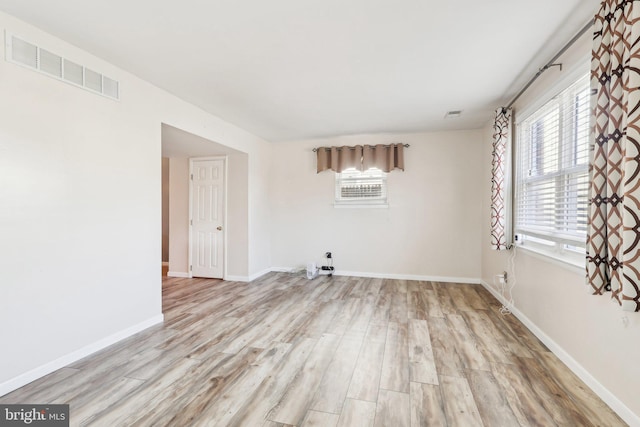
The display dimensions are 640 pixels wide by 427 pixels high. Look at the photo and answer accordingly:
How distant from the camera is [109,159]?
2531 millimetres

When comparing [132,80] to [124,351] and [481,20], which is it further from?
[481,20]

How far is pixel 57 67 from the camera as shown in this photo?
7.13 ft

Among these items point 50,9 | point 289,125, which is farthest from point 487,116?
point 50,9

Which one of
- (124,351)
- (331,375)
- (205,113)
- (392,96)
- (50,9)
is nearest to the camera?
(50,9)

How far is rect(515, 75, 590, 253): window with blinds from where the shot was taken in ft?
6.97

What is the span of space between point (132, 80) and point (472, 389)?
151 inches

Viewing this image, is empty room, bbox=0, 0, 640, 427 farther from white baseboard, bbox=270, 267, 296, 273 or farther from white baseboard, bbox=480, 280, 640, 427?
white baseboard, bbox=270, 267, 296, 273

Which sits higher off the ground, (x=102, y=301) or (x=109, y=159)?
(x=109, y=159)

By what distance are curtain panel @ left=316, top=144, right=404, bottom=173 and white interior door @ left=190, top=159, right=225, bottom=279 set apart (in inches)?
71.1

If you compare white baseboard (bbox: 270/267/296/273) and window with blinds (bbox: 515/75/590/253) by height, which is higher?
window with blinds (bbox: 515/75/590/253)

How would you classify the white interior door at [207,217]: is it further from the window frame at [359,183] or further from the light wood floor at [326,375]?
the window frame at [359,183]

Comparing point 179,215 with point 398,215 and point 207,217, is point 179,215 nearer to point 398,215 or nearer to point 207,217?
point 207,217

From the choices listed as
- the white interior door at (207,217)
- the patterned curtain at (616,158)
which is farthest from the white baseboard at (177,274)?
the patterned curtain at (616,158)

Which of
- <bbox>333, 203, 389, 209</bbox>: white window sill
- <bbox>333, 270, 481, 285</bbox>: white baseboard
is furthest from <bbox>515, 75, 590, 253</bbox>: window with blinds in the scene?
<bbox>333, 203, 389, 209</bbox>: white window sill
